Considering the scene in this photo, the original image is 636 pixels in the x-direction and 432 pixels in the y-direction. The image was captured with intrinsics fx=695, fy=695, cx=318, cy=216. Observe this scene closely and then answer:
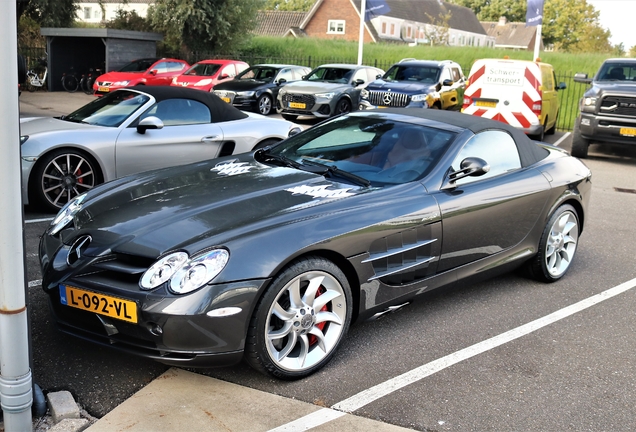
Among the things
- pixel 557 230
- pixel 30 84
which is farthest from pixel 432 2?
pixel 557 230

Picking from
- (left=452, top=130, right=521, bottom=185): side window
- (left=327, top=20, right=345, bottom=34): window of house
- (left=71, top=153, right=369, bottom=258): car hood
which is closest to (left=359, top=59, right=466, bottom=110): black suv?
(left=452, top=130, right=521, bottom=185): side window

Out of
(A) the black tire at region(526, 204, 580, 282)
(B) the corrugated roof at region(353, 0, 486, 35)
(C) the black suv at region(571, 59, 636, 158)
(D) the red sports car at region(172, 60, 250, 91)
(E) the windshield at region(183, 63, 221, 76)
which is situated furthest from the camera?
(B) the corrugated roof at region(353, 0, 486, 35)

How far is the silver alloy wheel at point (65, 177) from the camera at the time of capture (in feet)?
23.1

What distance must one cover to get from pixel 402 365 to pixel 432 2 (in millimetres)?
78756

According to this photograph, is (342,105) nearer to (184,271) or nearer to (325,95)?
(325,95)

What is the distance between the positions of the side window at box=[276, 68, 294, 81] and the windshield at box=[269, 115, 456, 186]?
16.3 meters

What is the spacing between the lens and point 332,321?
12.8 feet

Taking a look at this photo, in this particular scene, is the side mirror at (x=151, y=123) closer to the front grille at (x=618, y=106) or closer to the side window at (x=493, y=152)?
the side window at (x=493, y=152)

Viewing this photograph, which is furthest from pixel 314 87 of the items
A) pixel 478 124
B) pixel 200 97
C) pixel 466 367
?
pixel 466 367

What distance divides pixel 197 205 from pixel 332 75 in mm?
16056

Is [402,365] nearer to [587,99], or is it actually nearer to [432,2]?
[587,99]

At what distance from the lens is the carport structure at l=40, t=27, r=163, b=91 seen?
2643cm

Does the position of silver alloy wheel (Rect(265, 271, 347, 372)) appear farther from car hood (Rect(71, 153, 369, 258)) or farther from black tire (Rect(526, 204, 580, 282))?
black tire (Rect(526, 204, 580, 282))

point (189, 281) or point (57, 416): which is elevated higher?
point (189, 281)
